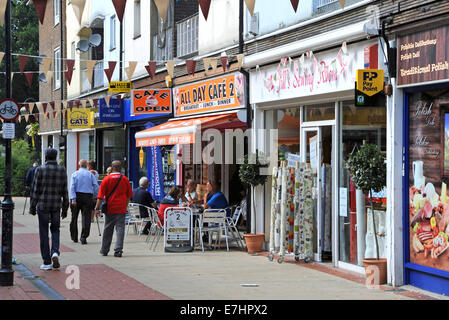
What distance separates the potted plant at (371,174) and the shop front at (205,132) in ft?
17.0

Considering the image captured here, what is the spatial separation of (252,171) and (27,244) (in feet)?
16.8

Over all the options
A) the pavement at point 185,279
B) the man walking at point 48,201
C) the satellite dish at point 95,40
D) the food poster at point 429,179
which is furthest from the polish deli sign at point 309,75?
the satellite dish at point 95,40

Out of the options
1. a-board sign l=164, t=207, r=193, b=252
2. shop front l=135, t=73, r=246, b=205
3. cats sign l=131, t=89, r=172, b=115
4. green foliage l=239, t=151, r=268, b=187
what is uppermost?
cats sign l=131, t=89, r=172, b=115

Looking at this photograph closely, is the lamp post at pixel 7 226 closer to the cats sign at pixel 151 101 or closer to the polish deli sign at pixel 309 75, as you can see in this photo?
A: the polish deli sign at pixel 309 75

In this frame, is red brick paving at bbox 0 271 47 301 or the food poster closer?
red brick paving at bbox 0 271 47 301

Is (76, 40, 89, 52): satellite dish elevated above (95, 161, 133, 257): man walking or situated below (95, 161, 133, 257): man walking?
above

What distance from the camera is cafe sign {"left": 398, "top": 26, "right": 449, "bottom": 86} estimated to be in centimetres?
911

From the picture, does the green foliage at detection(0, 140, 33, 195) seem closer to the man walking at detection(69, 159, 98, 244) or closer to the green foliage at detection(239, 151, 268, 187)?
the man walking at detection(69, 159, 98, 244)

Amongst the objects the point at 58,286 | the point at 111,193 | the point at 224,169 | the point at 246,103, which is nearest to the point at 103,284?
the point at 58,286

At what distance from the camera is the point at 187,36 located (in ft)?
61.8

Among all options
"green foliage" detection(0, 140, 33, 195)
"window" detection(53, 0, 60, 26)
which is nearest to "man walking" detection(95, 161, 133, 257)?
"window" detection(53, 0, 60, 26)

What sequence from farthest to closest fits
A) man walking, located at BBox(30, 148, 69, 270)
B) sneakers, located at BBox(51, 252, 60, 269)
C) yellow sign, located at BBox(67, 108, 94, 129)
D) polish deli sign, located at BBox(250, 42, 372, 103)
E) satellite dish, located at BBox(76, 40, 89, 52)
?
yellow sign, located at BBox(67, 108, 94, 129)
satellite dish, located at BBox(76, 40, 89, 52)
sneakers, located at BBox(51, 252, 60, 269)
man walking, located at BBox(30, 148, 69, 270)
polish deli sign, located at BBox(250, 42, 372, 103)

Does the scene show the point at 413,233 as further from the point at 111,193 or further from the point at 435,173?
the point at 111,193

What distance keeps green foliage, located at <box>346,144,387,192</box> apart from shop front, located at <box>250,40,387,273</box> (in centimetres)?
49
